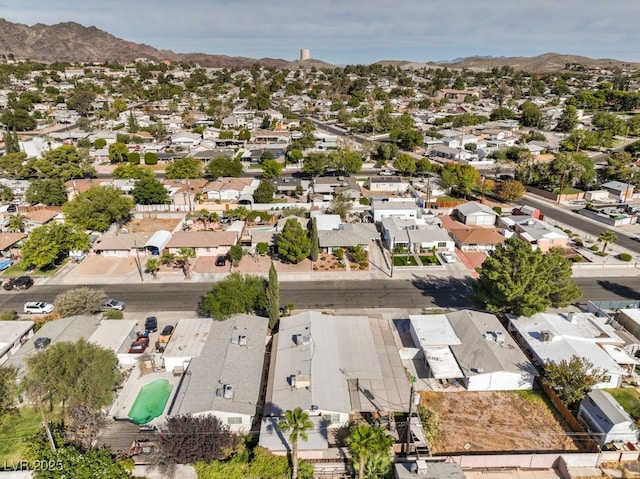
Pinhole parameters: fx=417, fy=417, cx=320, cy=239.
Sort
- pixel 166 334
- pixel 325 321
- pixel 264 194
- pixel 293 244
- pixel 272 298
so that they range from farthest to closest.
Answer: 1. pixel 264 194
2. pixel 293 244
3. pixel 166 334
4. pixel 272 298
5. pixel 325 321

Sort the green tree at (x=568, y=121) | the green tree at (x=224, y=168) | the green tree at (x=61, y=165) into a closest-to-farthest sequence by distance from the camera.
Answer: the green tree at (x=61, y=165) → the green tree at (x=224, y=168) → the green tree at (x=568, y=121)

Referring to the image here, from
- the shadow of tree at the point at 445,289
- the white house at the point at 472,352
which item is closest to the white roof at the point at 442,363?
the white house at the point at 472,352

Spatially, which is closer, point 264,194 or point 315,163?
point 264,194

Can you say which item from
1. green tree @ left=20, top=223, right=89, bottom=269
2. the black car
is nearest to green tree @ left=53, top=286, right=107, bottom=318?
green tree @ left=20, top=223, right=89, bottom=269

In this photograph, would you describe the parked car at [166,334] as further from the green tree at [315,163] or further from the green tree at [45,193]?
the green tree at [315,163]

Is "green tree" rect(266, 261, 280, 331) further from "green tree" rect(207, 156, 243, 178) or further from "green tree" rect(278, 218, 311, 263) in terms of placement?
"green tree" rect(207, 156, 243, 178)

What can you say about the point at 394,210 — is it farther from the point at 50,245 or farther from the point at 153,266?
the point at 50,245

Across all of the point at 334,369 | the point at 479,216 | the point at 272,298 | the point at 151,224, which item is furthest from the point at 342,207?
the point at 334,369

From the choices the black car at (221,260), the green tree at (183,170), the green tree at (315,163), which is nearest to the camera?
the black car at (221,260)
